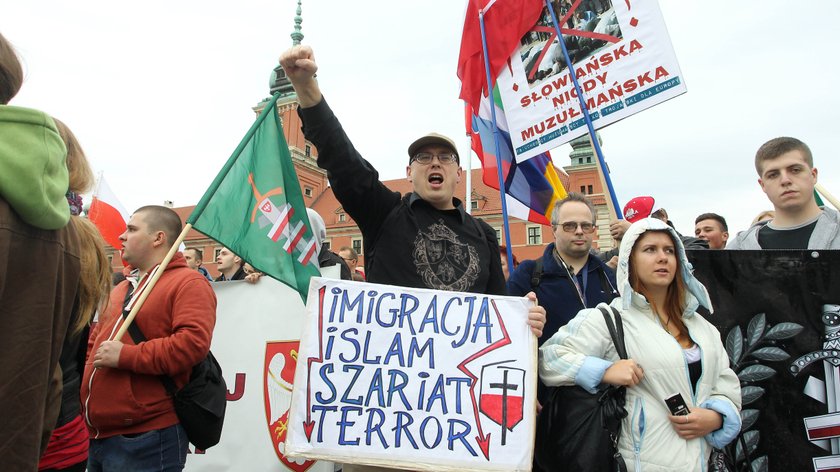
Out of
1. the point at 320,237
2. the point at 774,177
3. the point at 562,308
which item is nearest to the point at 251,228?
the point at 320,237

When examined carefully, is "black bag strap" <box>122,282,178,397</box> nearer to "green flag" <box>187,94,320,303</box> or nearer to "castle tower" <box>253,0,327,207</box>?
"green flag" <box>187,94,320,303</box>

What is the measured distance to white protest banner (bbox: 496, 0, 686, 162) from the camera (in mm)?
4070

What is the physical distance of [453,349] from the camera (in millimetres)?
2594

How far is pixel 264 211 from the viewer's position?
3.30 metres

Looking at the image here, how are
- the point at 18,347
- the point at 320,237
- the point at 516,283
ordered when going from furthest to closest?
1. the point at 320,237
2. the point at 516,283
3. the point at 18,347

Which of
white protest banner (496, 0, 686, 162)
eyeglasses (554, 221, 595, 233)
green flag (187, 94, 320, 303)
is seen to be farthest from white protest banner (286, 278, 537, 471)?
white protest banner (496, 0, 686, 162)

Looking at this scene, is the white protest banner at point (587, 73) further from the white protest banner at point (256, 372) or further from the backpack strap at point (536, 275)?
the white protest banner at point (256, 372)

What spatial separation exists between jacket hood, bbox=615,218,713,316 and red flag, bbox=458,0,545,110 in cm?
284

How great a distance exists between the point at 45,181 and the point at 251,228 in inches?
74.0

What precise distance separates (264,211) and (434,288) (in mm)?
1219

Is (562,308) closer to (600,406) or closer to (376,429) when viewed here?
(600,406)

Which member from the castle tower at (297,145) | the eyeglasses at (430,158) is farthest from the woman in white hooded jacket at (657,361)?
the castle tower at (297,145)

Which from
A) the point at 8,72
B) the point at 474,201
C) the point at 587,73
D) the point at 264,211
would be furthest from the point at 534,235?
the point at 8,72

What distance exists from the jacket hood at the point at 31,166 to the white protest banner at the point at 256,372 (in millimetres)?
2984
